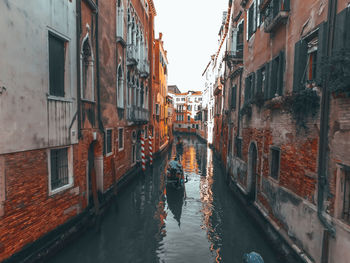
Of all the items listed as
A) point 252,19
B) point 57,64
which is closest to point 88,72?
point 57,64

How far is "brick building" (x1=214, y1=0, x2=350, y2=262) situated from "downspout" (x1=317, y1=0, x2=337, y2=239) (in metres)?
0.02

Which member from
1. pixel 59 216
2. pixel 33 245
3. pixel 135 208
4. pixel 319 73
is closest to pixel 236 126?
pixel 135 208

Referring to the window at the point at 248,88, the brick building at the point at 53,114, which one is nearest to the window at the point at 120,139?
the brick building at the point at 53,114

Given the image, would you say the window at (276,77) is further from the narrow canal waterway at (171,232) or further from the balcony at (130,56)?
the balcony at (130,56)

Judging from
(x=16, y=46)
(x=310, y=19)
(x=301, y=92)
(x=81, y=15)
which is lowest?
(x=301, y=92)

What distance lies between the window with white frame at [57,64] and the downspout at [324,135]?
5862 millimetres

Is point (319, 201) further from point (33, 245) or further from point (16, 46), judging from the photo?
point (16, 46)

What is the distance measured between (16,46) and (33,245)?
400 centimetres

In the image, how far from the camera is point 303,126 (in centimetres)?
488

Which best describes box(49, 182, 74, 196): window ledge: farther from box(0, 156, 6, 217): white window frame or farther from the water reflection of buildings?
the water reflection of buildings

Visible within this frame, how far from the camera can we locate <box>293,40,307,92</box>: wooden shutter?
515 centimetres

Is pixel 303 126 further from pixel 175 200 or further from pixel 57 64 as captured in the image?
pixel 175 200

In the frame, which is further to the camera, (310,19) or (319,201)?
(310,19)

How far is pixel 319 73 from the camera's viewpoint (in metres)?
4.33
